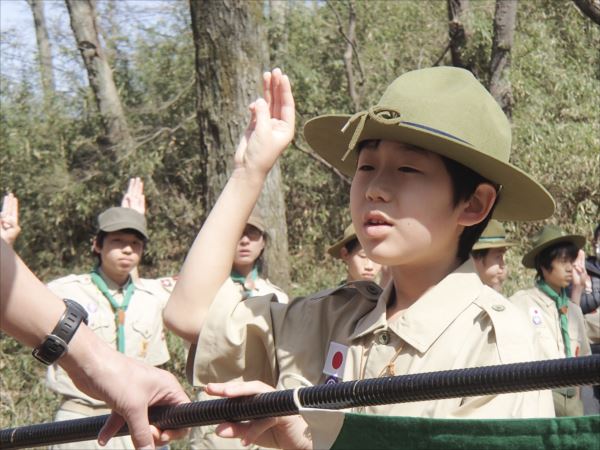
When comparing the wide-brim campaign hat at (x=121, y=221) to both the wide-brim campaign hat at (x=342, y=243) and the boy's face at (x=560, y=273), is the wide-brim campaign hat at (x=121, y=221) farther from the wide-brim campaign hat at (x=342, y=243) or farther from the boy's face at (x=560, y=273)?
the boy's face at (x=560, y=273)

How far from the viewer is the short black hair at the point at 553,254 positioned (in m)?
6.87

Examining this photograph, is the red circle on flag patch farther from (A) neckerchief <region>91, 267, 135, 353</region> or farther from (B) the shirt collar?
(A) neckerchief <region>91, 267, 135, 353</region>

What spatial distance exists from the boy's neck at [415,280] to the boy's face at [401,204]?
41 millimetres

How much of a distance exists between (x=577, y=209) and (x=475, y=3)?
3423 millimetres

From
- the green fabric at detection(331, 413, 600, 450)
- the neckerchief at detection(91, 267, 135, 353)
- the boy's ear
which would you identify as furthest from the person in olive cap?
the green fabric at detection(331, 413, 600, 450)

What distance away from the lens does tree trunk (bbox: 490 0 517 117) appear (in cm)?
880

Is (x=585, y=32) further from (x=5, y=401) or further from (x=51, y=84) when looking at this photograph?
(x=5, y=401)

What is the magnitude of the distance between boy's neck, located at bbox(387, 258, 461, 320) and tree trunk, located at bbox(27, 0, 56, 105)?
1318cm

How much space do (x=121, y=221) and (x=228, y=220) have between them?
4135 millimetres

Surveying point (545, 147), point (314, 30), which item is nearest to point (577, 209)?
point (545, 147)

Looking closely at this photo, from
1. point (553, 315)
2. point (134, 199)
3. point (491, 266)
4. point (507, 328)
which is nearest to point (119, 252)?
point (134, 199)

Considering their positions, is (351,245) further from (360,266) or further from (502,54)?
(502,54)

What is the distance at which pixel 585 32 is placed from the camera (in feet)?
44.0

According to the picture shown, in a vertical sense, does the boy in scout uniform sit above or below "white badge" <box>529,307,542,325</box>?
above
